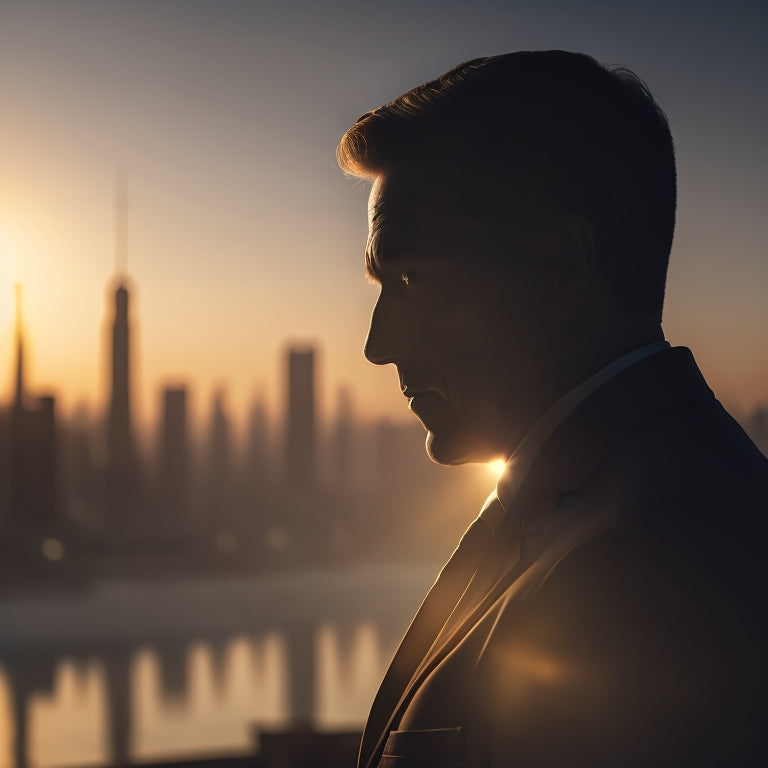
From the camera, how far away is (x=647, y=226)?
32.4 inches

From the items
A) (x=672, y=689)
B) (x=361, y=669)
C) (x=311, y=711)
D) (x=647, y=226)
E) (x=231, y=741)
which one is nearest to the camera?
(x=672, y=689)

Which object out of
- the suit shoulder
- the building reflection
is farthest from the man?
the building reflection

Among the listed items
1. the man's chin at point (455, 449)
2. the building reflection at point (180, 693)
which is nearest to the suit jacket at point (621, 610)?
Result: the man's chin at point (455, 449)

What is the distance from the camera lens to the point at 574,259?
2.62 feet

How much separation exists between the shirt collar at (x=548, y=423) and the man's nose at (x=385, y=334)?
0.16 m

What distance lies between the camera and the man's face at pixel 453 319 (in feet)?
2.72

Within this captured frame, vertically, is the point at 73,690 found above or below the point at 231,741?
below

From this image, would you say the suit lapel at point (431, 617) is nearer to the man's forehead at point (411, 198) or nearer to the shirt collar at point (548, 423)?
the shirt collar at point (548, 423)

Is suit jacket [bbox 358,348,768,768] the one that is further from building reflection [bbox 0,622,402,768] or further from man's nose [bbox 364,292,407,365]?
building reflection [bbox 0,622,402,768]

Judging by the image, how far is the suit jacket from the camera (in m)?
0.59

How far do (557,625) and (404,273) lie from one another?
391mm

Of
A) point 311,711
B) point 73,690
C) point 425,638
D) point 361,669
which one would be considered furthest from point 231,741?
point 425,638

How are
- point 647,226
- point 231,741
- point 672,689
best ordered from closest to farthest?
1. point 672,689
2. point 647,226
3. point 231,741

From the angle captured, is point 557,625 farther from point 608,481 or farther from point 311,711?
point 311,711
